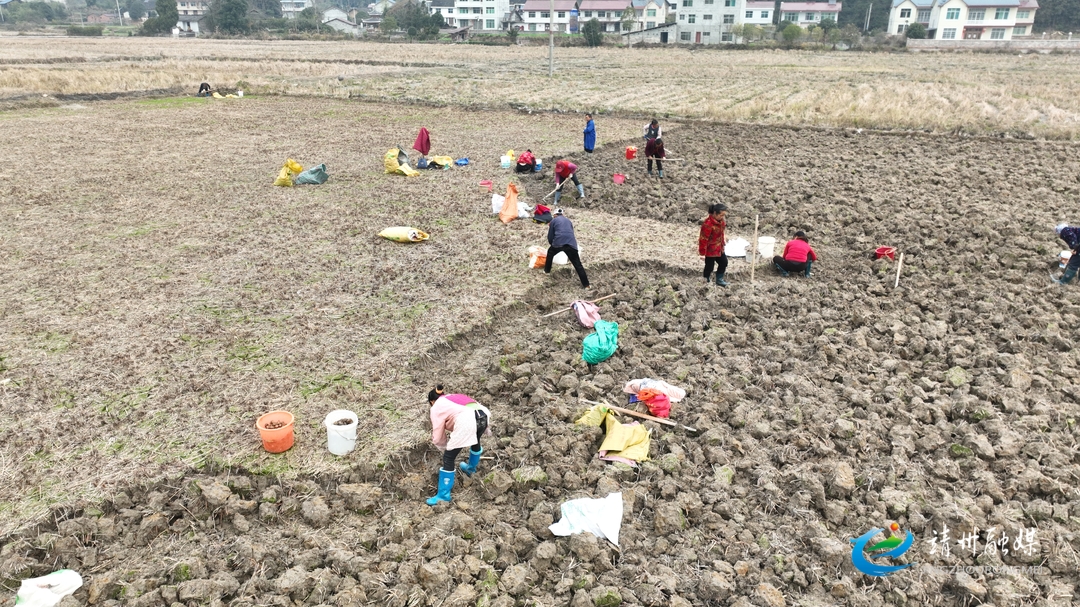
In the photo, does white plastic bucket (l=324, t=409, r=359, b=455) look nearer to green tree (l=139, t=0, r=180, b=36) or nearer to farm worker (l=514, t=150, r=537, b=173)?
farm worker (l=514, t=150, r=537, b=173)

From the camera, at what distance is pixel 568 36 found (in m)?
68.0

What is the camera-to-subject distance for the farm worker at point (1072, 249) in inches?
334

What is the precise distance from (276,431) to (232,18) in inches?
3311

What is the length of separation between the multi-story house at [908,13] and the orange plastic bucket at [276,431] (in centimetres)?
8237

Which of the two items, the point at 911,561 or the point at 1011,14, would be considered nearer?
the point at 911,561

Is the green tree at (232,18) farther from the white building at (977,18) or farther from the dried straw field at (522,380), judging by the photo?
the white building at (977,18)

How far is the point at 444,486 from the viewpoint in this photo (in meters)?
4.99

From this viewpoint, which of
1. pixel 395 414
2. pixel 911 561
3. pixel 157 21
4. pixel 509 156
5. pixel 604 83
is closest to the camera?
pixel 911 561

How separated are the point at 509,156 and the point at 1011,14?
73.2 m

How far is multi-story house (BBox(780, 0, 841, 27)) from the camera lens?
75.1 metres

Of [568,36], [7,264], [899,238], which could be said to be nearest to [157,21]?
[568,36]

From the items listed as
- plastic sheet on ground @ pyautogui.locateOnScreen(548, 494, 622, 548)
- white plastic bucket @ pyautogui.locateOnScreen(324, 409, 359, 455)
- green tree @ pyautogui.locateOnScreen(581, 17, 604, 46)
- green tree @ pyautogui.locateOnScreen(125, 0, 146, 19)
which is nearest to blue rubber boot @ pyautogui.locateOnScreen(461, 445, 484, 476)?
plastic sheet on ground @ pyautogui.locateOnScreen(548, 494, 622, 548)

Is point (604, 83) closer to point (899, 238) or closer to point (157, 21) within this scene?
point (899, 238)

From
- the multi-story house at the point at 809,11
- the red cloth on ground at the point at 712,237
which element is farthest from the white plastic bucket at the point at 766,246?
the multi-story house at the point at 809,11
